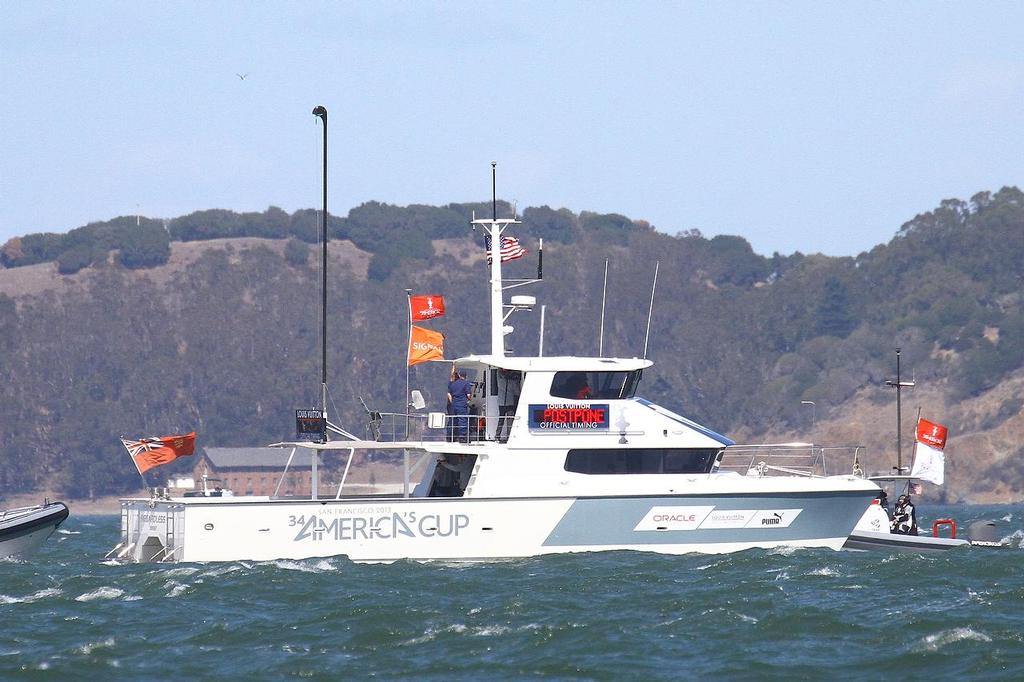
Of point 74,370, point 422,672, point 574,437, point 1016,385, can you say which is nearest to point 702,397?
point 1016,385

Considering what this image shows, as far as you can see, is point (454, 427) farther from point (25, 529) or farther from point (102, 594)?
point (25, 529)

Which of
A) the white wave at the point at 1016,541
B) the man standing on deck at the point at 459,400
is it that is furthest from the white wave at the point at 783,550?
the white wave at the point at 1016,541

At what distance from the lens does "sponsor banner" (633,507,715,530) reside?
26625 millimetres

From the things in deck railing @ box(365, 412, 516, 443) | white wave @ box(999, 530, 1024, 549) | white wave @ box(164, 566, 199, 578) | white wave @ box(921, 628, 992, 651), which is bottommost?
white wave @ box(999, 530, 1024, 549)

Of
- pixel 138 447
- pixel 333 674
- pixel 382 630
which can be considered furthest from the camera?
pixel 138 447

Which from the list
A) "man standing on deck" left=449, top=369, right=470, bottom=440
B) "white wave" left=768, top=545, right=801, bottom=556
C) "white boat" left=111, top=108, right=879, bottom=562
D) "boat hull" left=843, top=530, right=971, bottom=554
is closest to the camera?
"white boat" left=111, top=108, right=879, bottom=562

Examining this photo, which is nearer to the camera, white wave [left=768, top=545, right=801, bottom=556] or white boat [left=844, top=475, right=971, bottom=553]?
white wave [left=768, top=545, right=801, bottom=556]

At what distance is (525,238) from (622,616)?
142 meters

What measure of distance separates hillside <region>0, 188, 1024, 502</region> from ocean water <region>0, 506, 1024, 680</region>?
305ft

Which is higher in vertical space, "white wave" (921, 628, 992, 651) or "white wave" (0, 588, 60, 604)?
"white wave" (921, 628, 992, 651)

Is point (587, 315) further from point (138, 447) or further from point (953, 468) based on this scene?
point (138, 447)

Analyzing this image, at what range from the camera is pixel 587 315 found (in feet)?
480

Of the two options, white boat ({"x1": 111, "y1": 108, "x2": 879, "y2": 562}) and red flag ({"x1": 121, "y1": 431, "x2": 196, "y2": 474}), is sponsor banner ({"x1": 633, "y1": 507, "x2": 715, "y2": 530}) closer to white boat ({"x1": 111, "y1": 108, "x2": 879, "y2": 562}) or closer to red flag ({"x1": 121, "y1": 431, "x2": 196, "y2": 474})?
white boat ({"x1": 111, "y1": 108, "x2": 879, "y2": 562})

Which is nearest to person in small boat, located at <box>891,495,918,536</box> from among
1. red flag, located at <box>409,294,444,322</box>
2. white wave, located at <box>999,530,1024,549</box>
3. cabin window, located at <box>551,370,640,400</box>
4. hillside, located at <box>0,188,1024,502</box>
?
white wave, located at <box>999,530,1024,549</box>
